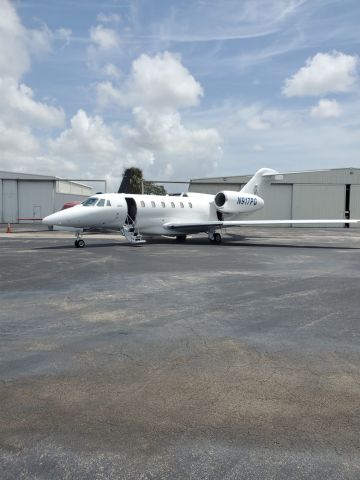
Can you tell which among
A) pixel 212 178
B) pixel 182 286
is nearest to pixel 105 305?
pixel 182 286

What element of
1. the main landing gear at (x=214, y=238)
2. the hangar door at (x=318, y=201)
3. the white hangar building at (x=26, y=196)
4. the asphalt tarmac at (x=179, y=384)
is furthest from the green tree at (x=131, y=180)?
the asphalt tarmac at (x=179, y=384)

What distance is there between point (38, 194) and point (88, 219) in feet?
110

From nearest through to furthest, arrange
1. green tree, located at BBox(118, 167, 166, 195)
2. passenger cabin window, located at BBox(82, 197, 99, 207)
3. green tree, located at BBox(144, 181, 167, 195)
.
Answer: passenger cabin window, located at BBox(82, 197, 99, 207), green tree, located at BBox(118, 167, 166, 195), green tree, located at BBox(144, 181, 167, 195)

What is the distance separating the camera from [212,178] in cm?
4947

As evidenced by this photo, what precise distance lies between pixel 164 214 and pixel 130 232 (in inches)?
105

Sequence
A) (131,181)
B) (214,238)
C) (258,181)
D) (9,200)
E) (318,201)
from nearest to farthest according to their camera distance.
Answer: (214,238)
(258,181)
(318,201)
(9,200)
(131,181)

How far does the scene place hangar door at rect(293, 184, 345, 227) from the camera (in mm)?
47719

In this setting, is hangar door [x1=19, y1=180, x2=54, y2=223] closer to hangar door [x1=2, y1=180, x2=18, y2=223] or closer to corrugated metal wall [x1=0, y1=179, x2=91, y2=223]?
corrugated metal wall [x1=0, y1=179, x2=91, y2=223]

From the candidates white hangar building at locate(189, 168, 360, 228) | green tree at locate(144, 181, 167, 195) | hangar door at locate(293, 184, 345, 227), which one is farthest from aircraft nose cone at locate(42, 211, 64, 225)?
green tree at locate(144, 181, 167, 195)

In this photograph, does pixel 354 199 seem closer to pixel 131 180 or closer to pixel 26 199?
pixel 26 199

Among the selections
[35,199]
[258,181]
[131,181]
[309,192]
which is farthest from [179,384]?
[131,181]

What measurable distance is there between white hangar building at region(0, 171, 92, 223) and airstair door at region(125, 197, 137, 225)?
101ft

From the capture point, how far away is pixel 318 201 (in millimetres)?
48125

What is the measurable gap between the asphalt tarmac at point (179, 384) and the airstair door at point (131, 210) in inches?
489
